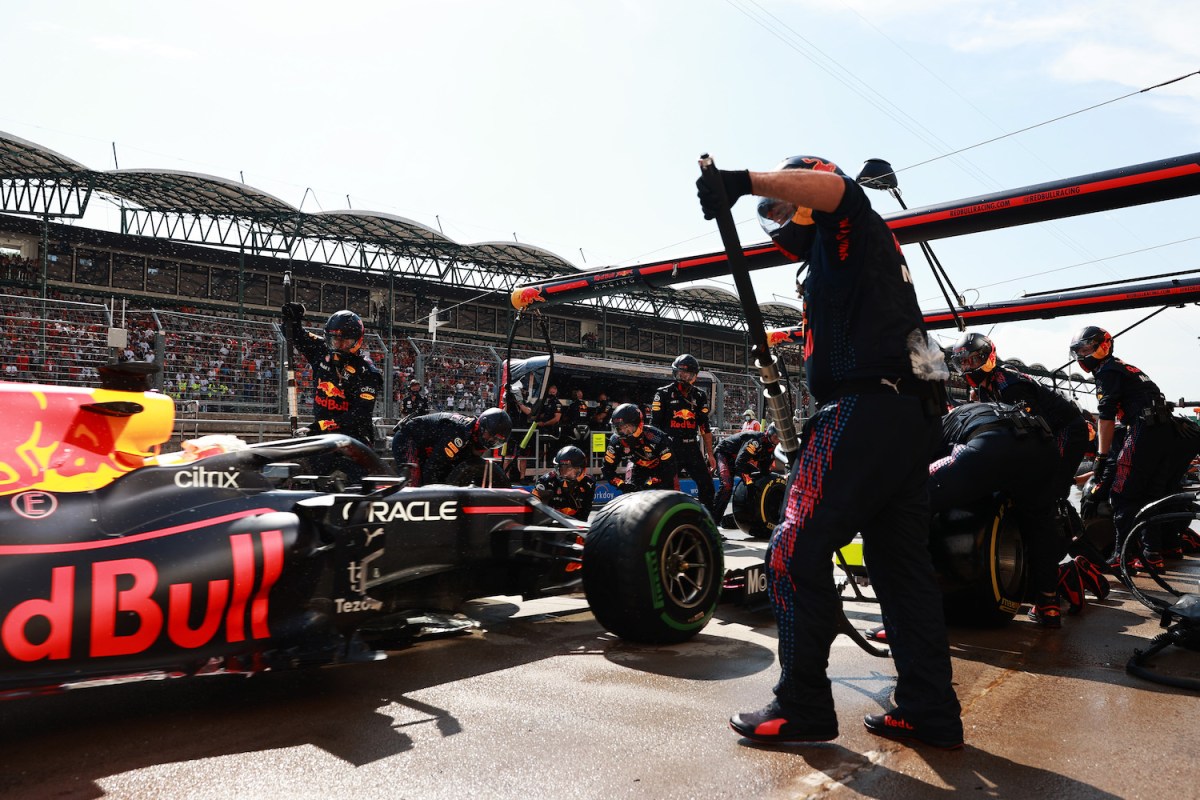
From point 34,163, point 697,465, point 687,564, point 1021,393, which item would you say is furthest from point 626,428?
point 34,163

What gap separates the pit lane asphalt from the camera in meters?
2.18

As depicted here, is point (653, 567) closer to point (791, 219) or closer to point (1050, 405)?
point (791, 219)

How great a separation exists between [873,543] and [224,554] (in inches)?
80.3

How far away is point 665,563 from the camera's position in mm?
3701

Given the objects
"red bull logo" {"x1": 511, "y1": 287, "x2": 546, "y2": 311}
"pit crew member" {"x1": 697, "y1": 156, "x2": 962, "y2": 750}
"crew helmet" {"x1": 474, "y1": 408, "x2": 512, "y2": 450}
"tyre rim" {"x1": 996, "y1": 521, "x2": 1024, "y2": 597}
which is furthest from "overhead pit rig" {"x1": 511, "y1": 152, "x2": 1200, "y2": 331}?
"crew helmet" {"x1": 474, "y1": 408, "x2": 512, "y2": 450}

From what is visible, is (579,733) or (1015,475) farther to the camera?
(1015,475)

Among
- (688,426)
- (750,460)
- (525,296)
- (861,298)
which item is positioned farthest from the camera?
(525,296)

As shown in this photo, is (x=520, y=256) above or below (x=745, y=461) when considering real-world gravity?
above

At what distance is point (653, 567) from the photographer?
11.9 feet

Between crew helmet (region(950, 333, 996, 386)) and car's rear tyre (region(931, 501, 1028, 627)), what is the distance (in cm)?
107

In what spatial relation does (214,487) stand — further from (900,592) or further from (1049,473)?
(1049,473)

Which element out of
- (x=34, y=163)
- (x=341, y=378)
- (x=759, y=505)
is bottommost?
(x=759, y=505)

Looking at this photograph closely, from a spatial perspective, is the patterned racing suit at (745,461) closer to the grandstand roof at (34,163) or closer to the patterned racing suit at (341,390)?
the patterned racing suit at (341,390)

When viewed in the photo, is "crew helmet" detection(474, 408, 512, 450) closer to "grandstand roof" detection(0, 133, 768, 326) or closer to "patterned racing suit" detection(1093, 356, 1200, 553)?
"patterned racing suit" detection(1093, 356, 1200, 553)
